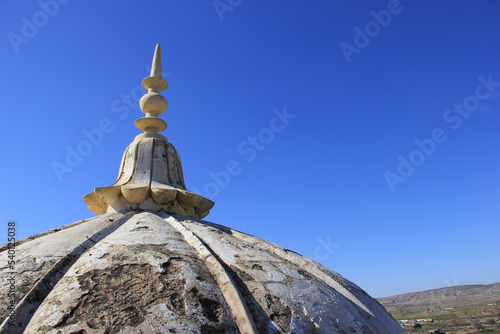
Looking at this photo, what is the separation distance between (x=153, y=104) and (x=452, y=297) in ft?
359

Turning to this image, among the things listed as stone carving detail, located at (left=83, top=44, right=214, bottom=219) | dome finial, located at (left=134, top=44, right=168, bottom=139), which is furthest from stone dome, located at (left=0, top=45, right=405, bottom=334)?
dome finial, located at (left=134, top=44, right=168, bottom=139)

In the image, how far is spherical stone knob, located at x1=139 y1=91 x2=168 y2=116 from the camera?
18.6 ft

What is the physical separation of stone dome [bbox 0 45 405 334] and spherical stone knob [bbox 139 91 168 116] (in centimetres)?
194

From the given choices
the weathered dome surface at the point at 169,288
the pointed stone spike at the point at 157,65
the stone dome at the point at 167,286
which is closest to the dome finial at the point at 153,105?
the pointed stone spike at the point at 157,65

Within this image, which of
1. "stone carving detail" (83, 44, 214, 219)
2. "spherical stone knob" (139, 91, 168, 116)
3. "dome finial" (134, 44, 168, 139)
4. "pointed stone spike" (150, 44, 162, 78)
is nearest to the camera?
"stone carving detail" (83, 44, 214, 219)

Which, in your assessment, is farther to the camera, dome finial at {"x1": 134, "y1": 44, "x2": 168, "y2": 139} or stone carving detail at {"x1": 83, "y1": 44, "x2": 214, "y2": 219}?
dome finial at {"x1": 134, "y1": 44, "x2": 168, "y2": 139}

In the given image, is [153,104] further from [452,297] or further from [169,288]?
Answer: [452,297]

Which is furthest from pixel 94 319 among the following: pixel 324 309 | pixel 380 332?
pixel 380 332

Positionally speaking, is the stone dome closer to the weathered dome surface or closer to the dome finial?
the weathered dome surface

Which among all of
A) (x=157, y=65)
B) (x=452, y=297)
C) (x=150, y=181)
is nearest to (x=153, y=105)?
(x=157, y=65)

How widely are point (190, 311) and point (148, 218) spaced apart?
181 centimetres

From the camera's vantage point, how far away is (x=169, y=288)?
2.65 m

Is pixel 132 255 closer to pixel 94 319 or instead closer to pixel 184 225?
pixel 94 319

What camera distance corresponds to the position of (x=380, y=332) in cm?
323
